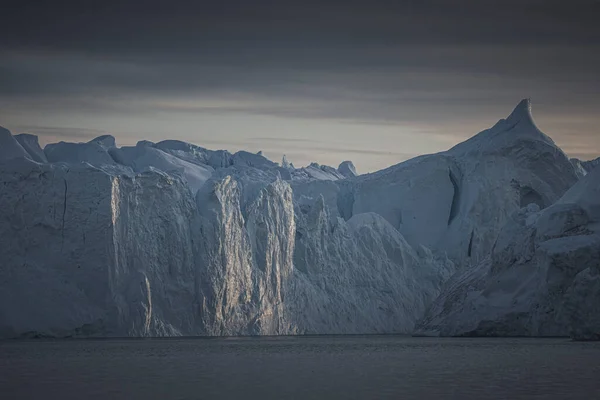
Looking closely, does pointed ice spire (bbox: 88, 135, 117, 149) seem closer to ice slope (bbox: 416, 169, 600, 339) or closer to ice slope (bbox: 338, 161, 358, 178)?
ice slope (bbox: 416, 169, 600, 339)

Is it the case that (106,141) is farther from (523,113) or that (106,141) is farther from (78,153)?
(523,113)

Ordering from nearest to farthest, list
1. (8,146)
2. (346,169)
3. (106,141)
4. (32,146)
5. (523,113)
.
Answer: (8,146) < (32,146) < (106,141) < (523,113) < (346,169)

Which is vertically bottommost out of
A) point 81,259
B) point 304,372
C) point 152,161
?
point 304,372

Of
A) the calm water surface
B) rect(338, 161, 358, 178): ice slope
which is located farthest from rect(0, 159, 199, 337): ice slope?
rect(338, 161, 358, 178): ice slope

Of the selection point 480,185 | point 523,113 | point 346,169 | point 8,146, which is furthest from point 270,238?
point 346,169

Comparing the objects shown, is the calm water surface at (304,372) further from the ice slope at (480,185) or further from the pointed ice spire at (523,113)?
the pointed ice spire at (523,113)

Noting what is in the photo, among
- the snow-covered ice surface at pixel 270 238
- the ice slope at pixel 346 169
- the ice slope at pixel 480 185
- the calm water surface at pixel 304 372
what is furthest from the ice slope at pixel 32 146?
the ice slope at pixel 346 169
